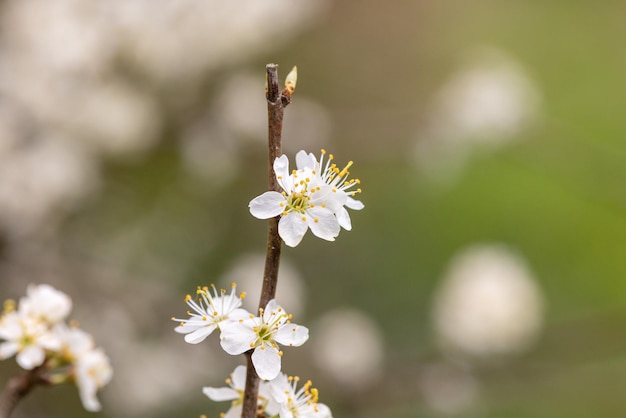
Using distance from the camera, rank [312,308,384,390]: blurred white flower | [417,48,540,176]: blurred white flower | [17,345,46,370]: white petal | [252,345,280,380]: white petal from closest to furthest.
→ [252,345,280,380]: white petal
[17,345,46,370]: white petal
[312,308,384,390]: blurred white flower
[417,48,540,176]: blurred white flower

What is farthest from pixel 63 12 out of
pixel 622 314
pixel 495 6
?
pixel 495 6

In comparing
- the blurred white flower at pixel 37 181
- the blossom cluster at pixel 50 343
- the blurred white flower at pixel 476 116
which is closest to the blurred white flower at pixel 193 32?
the blurred white flower at pixel 37 181

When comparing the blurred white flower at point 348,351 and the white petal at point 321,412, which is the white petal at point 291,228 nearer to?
the white petal at point 321,412

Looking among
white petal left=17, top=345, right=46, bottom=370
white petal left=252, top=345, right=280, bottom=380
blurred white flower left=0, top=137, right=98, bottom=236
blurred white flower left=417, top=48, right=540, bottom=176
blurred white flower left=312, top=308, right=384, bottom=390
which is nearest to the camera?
white petal left=252, top=345, right=280, bottom=380

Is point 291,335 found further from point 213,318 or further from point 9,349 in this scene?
point 9,349

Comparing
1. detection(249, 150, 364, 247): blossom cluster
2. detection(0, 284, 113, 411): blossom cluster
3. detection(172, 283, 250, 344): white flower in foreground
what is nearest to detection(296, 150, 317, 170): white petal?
detection(249, 150, 364, 247): blossom cluster

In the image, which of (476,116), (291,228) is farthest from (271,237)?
(476,116)

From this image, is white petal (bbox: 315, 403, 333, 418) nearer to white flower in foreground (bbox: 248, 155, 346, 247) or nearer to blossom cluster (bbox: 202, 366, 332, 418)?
blossom cluster (bbox: 202, 366, 332, 418)
